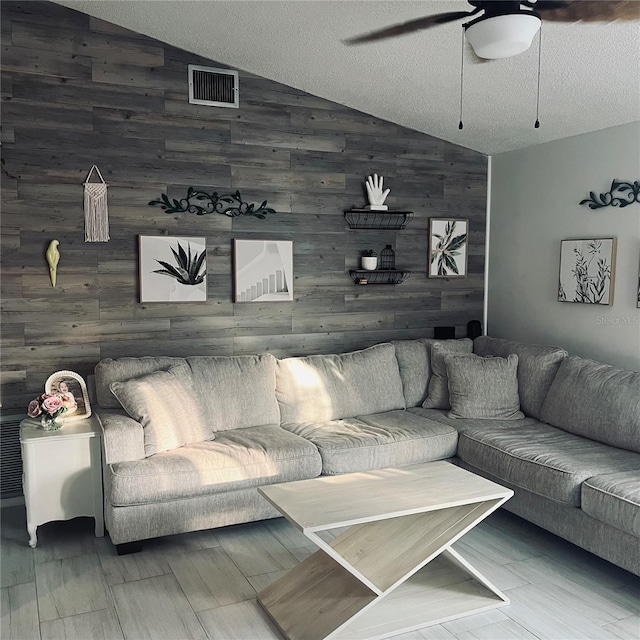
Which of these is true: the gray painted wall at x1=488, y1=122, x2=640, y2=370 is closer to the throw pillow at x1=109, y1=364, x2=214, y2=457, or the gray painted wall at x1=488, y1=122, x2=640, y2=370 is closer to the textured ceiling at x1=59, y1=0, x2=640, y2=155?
the textured ceiling at x1=59, y1=0, x2=640, y2=155

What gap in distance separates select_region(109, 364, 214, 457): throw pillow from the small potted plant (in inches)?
63.4

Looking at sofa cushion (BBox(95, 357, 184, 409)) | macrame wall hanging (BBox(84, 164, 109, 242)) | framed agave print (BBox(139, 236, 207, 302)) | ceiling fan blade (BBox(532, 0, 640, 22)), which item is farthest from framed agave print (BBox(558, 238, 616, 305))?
macrame wall hanging (BBox(84, 164, 109, 242))

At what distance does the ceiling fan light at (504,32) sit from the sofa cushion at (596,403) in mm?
2142

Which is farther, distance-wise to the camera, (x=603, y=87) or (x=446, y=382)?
(x=446, y=382)

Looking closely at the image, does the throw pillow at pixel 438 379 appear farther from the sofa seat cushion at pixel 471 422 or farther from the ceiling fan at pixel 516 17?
the ceiling fan at pixel 516 17

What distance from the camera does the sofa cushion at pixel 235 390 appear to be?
3975 mm

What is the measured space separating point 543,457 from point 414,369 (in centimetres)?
137

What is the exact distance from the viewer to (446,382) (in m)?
4.50

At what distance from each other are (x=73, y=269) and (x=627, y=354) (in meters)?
3.47

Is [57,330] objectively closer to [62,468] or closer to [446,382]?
[62,468]

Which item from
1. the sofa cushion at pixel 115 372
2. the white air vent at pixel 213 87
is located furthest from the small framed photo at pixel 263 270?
the white air vent at pixel 213 87

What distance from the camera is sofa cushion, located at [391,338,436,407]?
460 centimetres

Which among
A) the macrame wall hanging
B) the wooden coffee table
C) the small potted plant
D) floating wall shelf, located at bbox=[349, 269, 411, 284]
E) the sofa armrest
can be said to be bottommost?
the wooden coffee table

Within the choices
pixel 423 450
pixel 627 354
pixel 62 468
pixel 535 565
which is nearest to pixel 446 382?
pixel 423 450
